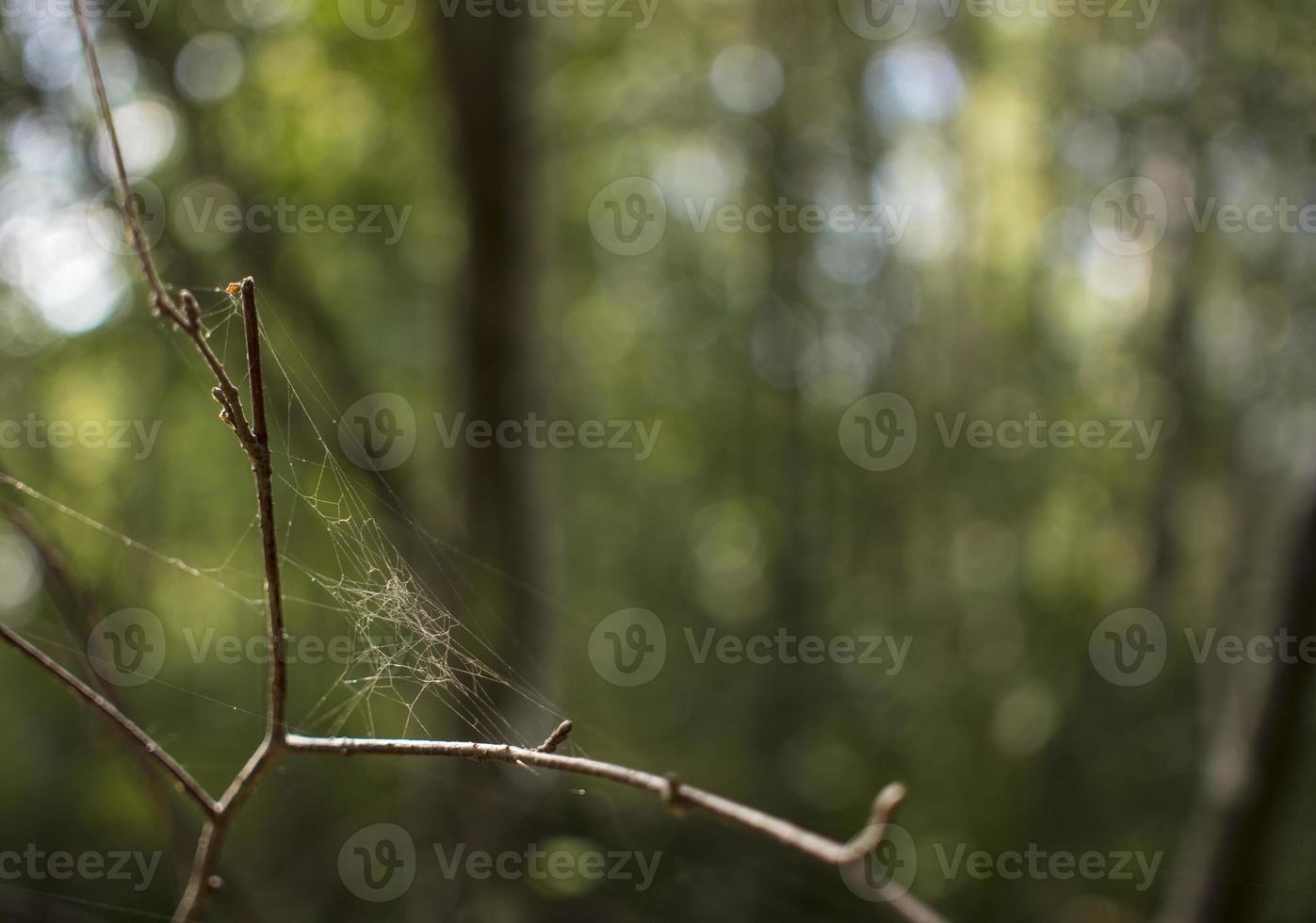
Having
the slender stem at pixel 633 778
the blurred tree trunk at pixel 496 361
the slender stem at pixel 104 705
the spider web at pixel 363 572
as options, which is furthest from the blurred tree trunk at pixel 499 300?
the slender stem at pixel 633 778

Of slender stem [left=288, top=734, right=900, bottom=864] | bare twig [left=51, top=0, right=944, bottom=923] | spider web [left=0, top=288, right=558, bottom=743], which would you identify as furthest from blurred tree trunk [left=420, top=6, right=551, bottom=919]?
slender stem [left=288, top=734, right=900, bottom=864]

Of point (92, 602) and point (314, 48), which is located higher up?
point (314, 48)

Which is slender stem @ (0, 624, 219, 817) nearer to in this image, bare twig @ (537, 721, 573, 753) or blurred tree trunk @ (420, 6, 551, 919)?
bare twig @ (537, 721, 573, 753)

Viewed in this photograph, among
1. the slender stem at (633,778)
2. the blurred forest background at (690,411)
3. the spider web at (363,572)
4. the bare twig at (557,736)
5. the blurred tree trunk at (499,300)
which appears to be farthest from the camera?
the blurred forest background at (690,411)

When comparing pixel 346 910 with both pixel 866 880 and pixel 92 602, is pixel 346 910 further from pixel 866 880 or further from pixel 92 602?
pixel 866 880

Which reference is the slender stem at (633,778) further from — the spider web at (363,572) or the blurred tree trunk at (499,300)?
the blurred tree trunk at (499,300)

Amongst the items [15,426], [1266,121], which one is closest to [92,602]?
[15,426]
